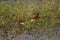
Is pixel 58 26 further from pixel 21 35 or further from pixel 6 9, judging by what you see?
pixel 6 9

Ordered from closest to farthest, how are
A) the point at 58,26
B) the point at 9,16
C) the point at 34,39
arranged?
the point at 34,39 → the point at 58,26 → the point at 9,16

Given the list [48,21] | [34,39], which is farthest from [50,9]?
[34,39]

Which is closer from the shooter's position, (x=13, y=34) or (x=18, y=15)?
(x=13, y=34)

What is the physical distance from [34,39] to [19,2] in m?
1.15

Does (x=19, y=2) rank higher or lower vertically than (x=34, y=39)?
higher

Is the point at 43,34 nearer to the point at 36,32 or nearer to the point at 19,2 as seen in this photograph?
the point at 36,32

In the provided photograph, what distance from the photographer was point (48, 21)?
4.16 m

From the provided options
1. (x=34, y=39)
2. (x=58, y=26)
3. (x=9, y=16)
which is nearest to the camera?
(x=34, y=39)

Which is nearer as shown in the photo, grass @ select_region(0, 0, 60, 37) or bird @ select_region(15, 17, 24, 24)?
grass @ select_region(0, 0, 60, 37)

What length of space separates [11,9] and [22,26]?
55 centimetres

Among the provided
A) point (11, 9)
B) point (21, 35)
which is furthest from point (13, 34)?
point (11, 9)

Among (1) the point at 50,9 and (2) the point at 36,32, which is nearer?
(2) the point at 36,32

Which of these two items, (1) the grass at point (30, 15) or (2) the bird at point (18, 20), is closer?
(1) the grass at point (30, 15)

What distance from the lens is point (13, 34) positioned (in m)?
3.90
